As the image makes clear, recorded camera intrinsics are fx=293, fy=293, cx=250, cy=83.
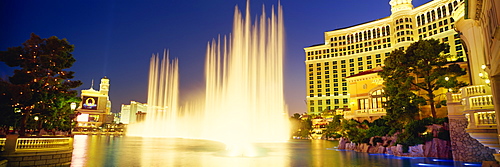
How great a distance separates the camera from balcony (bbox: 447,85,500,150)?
13.4 m

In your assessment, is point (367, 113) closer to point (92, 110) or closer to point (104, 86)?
point (92, 110)

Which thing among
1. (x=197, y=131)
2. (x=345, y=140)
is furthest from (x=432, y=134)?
(x=197, y=131)

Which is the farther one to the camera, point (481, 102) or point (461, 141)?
point (461, 141)

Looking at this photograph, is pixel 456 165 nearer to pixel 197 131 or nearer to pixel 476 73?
pixel 476 73

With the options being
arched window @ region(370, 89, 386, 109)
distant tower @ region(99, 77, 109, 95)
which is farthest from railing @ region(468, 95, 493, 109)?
distant tower @ region(99, 77, 109, 95)

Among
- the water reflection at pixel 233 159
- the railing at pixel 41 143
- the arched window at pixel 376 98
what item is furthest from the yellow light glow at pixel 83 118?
the railing at pixel 41 143

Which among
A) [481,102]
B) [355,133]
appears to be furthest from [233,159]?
[355,133]

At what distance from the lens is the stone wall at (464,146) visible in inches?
662

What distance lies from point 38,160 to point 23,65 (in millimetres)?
7267

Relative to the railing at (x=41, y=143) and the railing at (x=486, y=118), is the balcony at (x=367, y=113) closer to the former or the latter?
the railing at (x=486, y=118)

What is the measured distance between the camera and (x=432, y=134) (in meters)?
20.7

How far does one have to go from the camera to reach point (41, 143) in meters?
14.4

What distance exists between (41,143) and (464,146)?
2328cm

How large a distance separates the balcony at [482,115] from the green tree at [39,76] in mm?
23512
